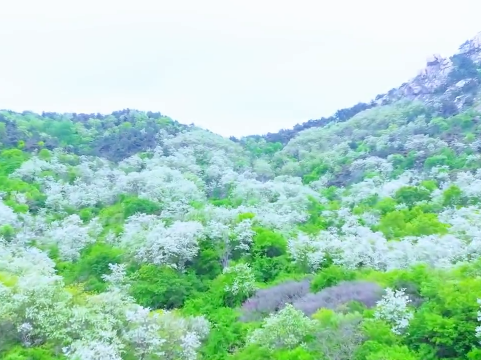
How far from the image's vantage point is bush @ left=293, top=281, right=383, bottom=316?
3234cm

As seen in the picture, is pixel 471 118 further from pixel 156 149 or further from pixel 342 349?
pixel 342 349

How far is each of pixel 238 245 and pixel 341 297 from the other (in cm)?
1509

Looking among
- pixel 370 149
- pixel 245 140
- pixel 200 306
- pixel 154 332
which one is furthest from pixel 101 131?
pixel 154 332

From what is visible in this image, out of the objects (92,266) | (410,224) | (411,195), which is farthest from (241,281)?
(411,195)

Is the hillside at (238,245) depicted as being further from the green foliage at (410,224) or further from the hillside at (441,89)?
the hillside at (441,89)

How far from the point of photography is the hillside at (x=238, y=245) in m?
28.0

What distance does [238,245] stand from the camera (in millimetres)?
47094

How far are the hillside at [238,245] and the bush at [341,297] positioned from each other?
13 cm

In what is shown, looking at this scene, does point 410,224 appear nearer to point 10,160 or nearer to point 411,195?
point 411,195

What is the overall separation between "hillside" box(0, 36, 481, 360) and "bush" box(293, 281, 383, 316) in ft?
0.43

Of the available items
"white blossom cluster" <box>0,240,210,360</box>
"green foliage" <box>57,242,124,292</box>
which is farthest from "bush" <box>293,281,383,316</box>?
"green foliage" <box>57,242,124,292</box>

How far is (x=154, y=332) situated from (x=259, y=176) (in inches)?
2607

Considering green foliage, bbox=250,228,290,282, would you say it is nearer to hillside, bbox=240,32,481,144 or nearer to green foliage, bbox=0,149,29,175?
green foliage, bbox=0,149,29,175

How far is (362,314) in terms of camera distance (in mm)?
30391
